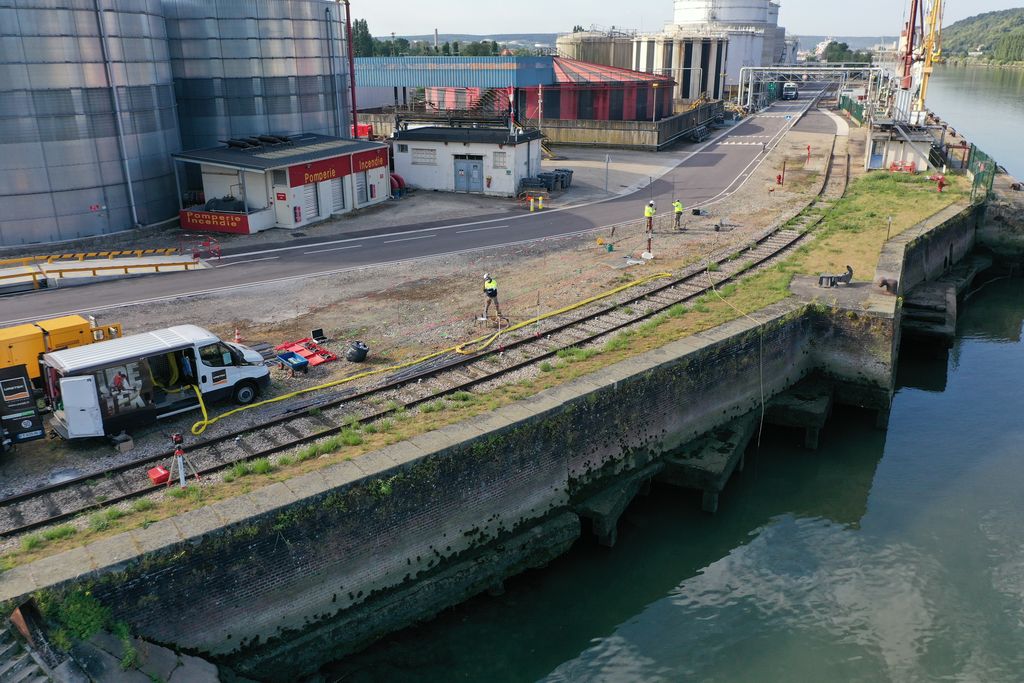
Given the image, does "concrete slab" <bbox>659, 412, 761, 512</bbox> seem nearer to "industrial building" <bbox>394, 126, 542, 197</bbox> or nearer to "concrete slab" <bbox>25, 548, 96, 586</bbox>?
"concrete slab" <bbox>25, 548, 96, 586</bbox>

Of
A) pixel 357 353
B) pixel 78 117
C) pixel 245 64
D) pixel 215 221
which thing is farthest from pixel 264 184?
pixel 357 353

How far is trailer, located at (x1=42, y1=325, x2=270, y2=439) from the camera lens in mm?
18641

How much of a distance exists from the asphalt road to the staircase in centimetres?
1898

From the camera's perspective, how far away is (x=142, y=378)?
1955 centimetres

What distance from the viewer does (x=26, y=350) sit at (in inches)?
806

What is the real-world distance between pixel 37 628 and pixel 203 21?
42.7 m

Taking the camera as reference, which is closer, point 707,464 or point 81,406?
point 81,406

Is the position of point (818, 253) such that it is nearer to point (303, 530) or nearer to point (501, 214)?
point (501, 214)

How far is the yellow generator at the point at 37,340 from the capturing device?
2031 cm

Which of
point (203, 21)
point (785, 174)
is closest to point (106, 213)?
point (203, 21)

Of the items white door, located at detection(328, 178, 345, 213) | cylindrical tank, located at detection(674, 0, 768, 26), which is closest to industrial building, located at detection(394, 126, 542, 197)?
white door, located at detection(328, 178, 345, 213)

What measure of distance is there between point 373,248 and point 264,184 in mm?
8553

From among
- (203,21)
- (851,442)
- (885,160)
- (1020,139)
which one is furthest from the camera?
(1020,139)

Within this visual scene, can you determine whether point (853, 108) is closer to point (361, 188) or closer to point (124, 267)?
point (361, 188)
